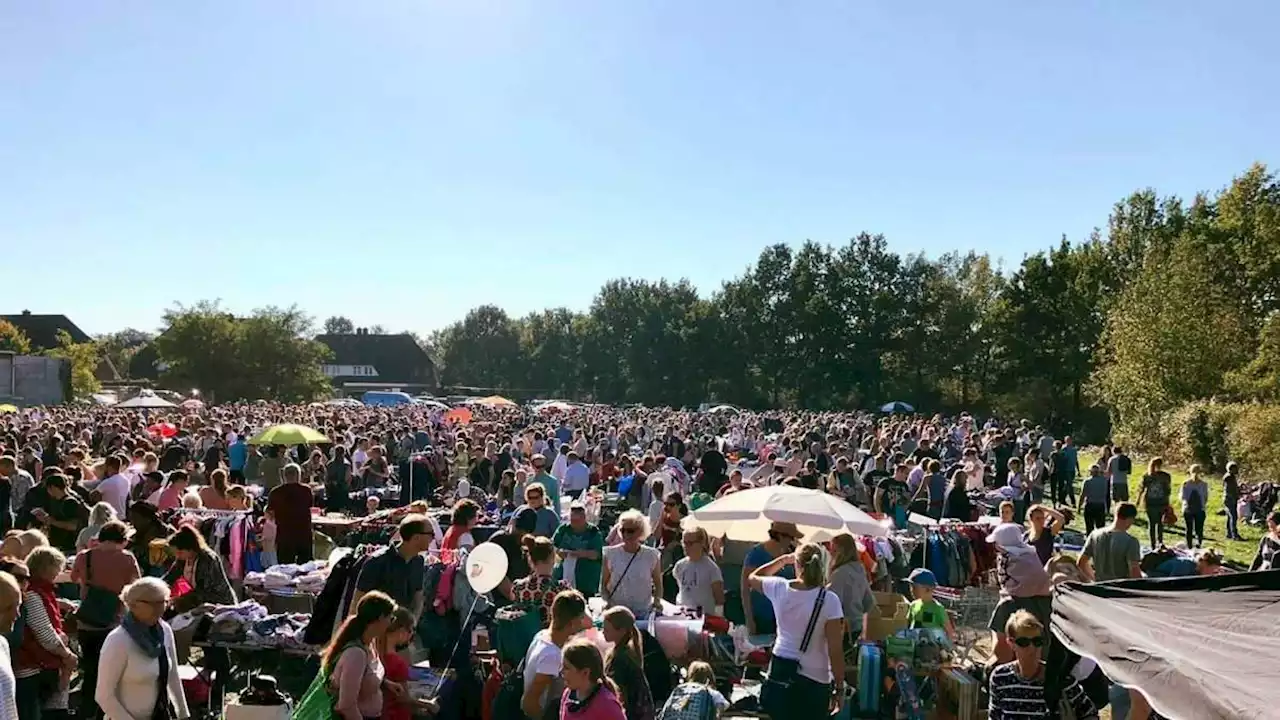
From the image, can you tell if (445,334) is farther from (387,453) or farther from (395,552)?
(395,552)

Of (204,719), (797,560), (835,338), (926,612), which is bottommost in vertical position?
(204,719)

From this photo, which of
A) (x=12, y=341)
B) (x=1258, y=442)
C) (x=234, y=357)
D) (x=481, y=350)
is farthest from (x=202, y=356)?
(x=1258, y=442)

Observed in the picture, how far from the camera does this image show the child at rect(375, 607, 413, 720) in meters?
5.30

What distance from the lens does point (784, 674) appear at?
5.89 m

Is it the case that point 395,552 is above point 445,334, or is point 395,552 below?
below

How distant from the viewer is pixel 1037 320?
53.6 metres

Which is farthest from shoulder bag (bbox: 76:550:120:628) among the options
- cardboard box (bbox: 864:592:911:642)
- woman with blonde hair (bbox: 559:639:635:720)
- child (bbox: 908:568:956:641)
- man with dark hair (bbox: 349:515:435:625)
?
child (bbox: 908:568:956:641)

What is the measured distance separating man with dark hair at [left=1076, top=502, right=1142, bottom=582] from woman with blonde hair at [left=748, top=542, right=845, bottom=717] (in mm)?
3208

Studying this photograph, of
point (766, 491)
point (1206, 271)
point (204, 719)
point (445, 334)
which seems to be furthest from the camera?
point (445, 334)

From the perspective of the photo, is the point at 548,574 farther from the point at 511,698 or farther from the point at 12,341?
the point at 12,341

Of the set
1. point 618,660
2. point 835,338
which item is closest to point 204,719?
point 618,660

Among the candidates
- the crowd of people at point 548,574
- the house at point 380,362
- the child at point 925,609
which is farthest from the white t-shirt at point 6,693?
the house at point 380,362

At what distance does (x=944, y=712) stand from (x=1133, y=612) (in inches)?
105

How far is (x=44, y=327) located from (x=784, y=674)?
3992 inches
